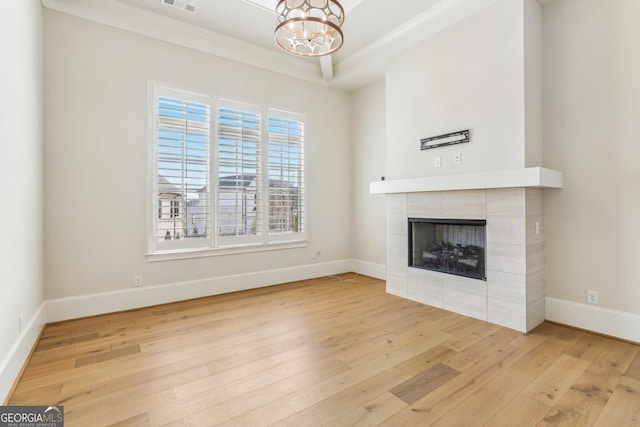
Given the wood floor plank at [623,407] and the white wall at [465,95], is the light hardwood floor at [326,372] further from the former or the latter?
the white wall at [465,95]

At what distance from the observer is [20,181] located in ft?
7.63

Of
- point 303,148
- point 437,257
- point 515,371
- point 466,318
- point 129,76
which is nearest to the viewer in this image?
point 515,371

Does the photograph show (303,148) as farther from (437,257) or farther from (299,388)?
(299,388)

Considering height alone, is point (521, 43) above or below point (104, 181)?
above

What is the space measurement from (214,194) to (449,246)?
3111mm

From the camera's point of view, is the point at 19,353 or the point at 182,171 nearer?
the point at 19,353

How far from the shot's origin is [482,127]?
325cm

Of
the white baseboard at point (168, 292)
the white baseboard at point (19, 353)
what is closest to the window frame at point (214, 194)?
the white baseboard at point (168, 292)

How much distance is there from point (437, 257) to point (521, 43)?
241cm

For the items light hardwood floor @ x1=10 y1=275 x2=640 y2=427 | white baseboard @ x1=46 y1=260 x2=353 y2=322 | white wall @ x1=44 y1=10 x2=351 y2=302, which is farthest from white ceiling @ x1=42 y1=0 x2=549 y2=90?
light hardwood floor @ x1=10 y1=275 x2=640 y2=427

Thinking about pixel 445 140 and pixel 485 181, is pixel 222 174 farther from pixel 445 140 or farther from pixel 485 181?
pixel 485 181

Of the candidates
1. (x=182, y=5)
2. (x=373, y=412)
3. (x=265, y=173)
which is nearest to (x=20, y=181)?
(x=182, y=5)

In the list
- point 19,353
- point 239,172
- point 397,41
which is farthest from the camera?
point 239,172

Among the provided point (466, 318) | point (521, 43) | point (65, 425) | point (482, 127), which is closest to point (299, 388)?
point (65, 425)
